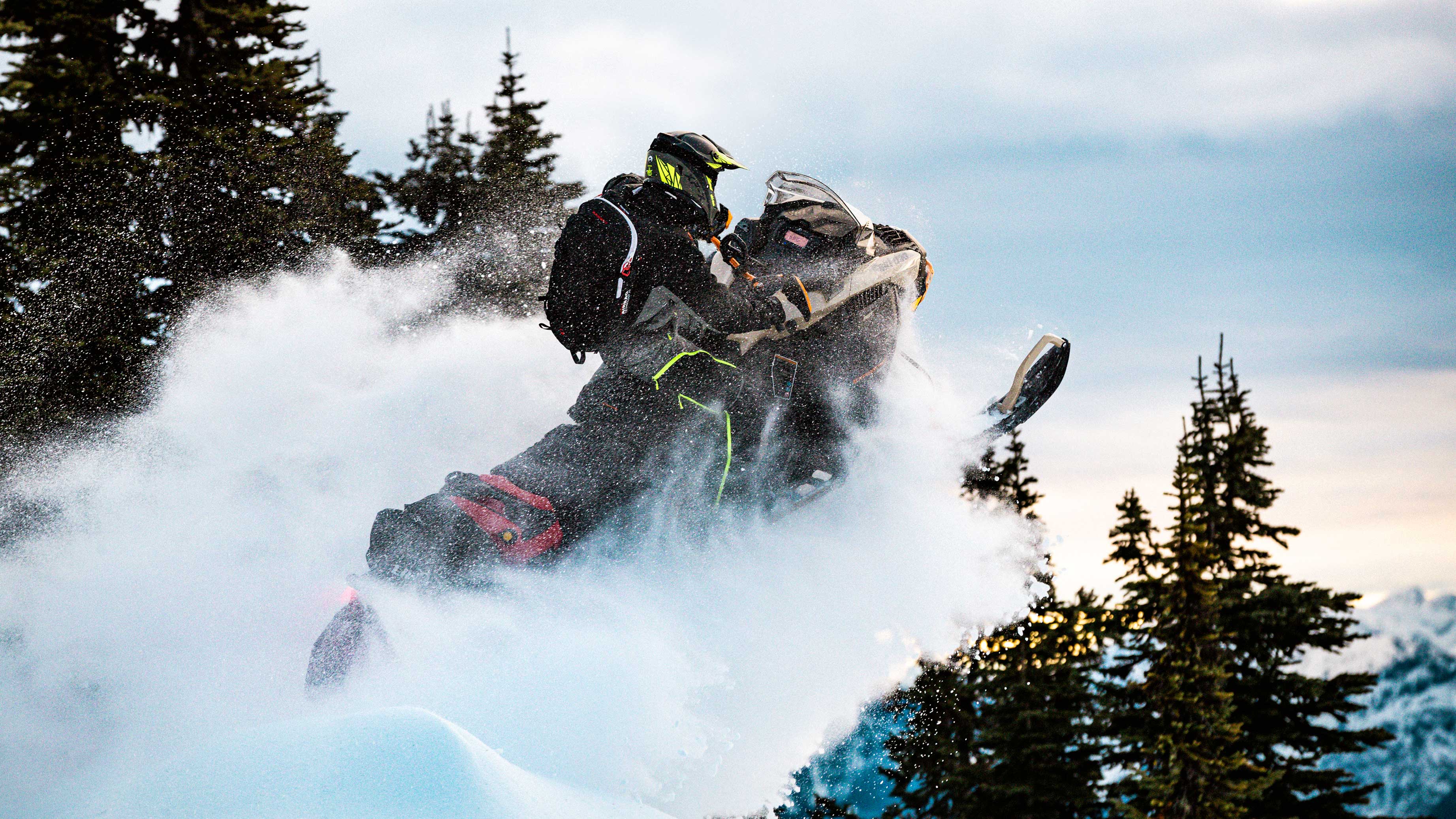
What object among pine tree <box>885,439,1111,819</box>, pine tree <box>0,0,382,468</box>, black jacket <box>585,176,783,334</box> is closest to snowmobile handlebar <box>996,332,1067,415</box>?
pine tree <box>885,439,1111,819</box>

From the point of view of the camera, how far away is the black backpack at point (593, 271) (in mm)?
7152

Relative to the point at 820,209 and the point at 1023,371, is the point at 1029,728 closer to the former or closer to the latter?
the point at 1023,371

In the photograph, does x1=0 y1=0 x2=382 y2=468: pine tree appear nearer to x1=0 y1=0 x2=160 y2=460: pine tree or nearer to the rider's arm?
x1=0 y1=0 x2=160 y2=460: pine tree

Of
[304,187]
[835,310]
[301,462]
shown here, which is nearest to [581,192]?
[304,187]

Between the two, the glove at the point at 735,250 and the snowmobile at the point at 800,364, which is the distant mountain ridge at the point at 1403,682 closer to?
the snowmobile at the point at 800,364

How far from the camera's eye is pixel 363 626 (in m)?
6.93

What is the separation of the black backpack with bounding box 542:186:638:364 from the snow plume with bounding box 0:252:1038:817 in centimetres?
167

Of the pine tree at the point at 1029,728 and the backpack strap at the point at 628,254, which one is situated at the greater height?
the backpack strap at the point at 628,254

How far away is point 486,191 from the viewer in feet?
73.8

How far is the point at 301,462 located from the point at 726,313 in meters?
4.46

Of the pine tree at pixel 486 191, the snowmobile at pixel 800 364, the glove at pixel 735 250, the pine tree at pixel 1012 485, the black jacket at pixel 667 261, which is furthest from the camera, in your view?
the pine tree at pixel 486 191

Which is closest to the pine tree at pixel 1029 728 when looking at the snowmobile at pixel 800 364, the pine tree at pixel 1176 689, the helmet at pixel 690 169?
the pine tree at pixel 1176 689

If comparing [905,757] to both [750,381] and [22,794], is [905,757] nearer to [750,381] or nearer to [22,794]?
[750,381]

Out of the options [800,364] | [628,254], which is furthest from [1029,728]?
[628,254]
